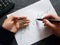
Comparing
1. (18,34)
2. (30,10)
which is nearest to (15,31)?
(18,34)

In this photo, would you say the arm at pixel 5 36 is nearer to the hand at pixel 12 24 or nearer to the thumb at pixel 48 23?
the hand at pixel 12 24

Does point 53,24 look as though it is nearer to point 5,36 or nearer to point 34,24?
point 34,24

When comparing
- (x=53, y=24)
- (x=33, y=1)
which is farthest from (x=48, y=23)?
(x=33, y=1)

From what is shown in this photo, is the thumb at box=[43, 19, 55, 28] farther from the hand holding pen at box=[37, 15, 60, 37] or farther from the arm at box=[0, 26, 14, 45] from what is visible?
the arm at box=[0, 26, 14, 45]

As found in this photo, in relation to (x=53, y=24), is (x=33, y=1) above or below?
above

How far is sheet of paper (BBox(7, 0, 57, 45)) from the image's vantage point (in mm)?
976

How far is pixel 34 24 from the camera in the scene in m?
0.98

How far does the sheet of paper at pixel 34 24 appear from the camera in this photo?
0.98 meters

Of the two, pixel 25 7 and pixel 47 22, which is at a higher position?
pixel 25 7

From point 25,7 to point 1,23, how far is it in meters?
0.16

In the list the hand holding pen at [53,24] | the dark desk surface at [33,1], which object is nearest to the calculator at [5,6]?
the dark desk surface at [33,1]

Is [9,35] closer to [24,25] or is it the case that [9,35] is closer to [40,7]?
[24,25]

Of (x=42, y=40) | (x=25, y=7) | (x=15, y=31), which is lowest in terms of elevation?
(x=42, y=40)

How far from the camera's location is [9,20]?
98 centimetres
